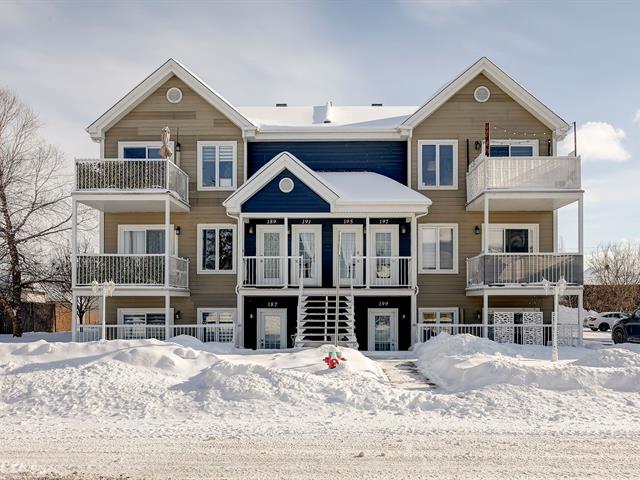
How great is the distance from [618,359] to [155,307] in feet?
47.9

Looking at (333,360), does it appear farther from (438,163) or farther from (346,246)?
(438,163)

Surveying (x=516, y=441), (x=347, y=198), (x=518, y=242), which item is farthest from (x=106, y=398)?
(x=518, y=242)

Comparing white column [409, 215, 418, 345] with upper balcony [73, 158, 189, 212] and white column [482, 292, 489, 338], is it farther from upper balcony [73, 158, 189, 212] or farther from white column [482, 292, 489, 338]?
upper balcony [73, 158, 189, 212]

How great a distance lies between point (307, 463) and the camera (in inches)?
330

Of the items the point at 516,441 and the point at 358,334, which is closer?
the point at 516,441

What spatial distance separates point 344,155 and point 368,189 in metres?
2.44

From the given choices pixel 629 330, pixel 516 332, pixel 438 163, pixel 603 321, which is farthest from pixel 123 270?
pixel 603 321

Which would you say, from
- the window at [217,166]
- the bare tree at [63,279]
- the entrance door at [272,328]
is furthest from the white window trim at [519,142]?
the bare tree at [63,279]

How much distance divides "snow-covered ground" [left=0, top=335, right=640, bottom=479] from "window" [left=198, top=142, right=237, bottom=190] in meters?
8.35

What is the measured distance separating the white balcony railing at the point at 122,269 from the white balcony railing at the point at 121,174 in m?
2.16

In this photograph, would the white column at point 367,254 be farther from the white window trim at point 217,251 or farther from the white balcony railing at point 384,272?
the white window trim at point 217,251

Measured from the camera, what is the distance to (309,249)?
22.1 m

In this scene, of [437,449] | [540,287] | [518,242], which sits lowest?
[437,449]

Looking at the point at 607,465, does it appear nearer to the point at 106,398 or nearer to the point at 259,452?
the point at 259,452
